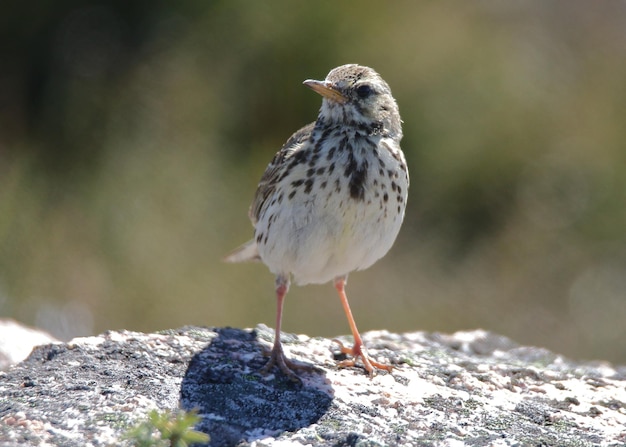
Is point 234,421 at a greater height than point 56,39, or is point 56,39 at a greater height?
point 56,39

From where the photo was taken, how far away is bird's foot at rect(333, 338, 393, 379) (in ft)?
20.2

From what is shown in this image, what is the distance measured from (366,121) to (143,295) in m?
5.28

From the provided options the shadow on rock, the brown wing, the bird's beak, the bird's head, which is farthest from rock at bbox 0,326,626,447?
the bird's beak

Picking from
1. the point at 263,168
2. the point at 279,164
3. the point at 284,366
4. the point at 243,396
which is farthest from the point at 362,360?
the point at 263,168

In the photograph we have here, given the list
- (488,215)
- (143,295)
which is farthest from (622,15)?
(143,295)

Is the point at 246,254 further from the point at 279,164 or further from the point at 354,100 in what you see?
the point at 354,100

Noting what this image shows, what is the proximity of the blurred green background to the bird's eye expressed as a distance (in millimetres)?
4897

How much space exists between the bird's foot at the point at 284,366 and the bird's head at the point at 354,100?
155 centimetres

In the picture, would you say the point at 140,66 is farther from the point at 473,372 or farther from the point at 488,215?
the point at 473,372

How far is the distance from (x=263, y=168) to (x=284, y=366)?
6706 millimetres

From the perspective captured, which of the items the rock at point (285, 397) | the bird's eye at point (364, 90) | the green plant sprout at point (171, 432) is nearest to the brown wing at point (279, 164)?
the bird's eye at point (364, 90)

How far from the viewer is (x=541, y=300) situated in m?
12.2

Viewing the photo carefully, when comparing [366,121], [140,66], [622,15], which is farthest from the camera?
[622,15]

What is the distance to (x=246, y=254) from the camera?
24.5 feet
